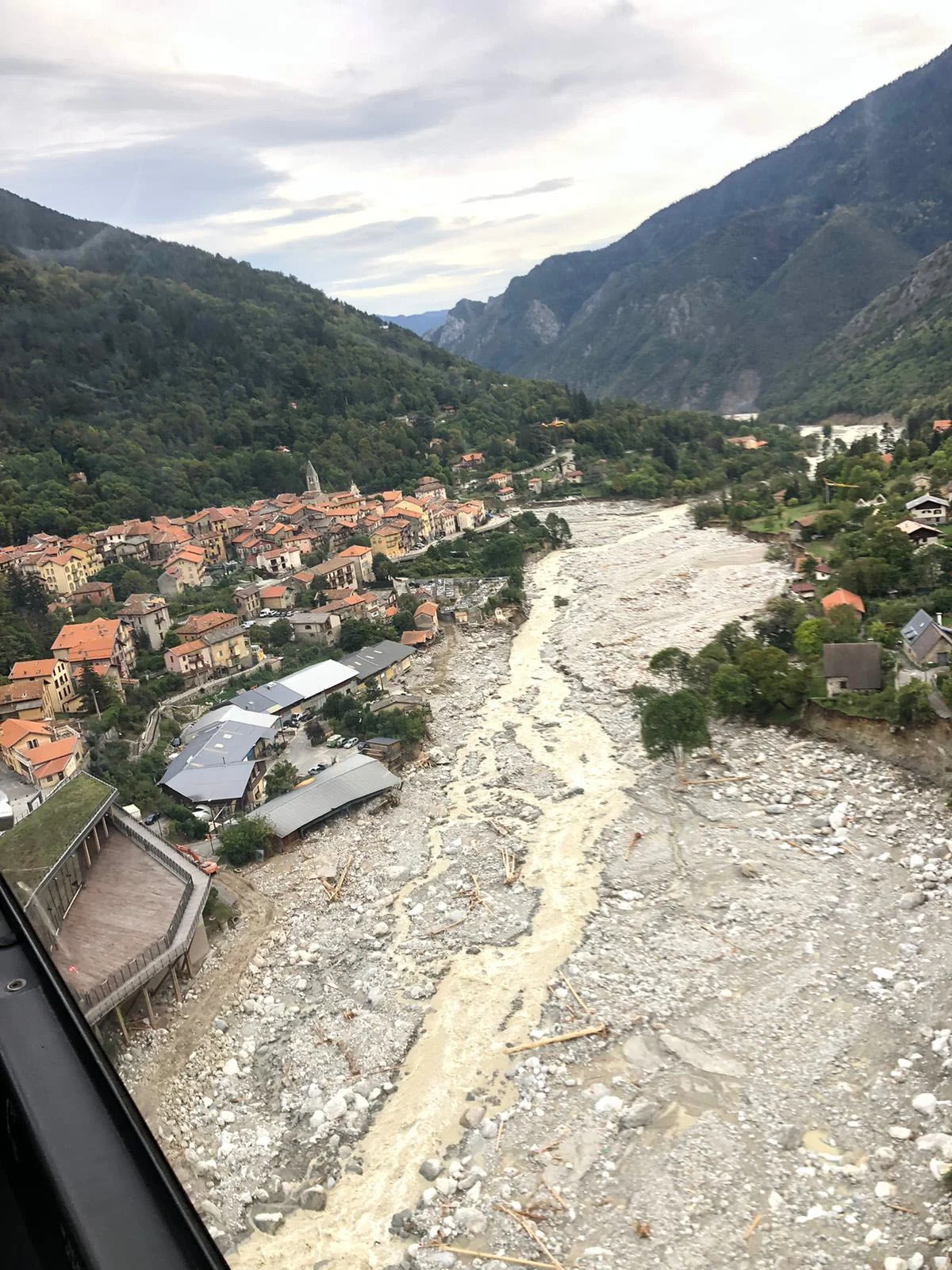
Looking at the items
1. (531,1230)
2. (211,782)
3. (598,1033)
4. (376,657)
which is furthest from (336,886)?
(376,657)

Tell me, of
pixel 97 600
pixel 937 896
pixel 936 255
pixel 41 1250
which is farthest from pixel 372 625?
pixel 936 255

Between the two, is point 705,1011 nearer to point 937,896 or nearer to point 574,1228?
point 574,1228

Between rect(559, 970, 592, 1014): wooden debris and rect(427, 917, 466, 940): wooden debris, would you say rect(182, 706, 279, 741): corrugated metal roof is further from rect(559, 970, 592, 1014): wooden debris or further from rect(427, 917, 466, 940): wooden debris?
rect(559, 970, 592, 1014): wooden debris

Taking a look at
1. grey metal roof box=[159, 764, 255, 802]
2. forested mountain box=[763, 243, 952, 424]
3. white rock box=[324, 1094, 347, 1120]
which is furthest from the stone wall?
forested mountain box=[763, 243, 952, 424]

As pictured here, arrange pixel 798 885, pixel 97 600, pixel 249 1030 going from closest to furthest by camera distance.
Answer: pixel 249 1030, pixel 798 885, pixel 97 600

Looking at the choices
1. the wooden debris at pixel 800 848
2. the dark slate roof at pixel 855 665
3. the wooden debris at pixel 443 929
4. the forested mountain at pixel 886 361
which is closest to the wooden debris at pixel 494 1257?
the wooden debris at pixel 443 929
